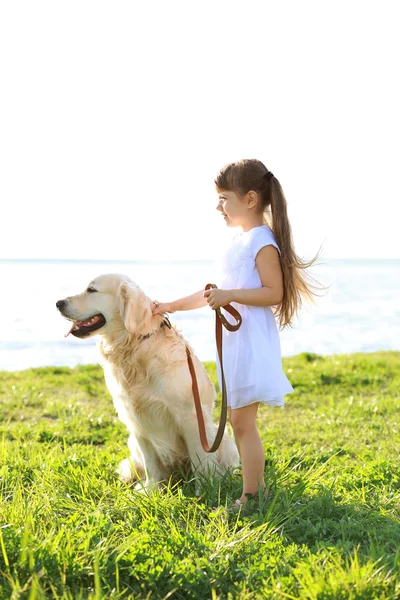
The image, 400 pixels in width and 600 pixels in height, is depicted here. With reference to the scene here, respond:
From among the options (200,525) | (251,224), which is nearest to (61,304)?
(251,224)

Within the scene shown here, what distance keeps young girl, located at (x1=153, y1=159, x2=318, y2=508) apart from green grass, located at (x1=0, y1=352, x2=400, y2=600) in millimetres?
396

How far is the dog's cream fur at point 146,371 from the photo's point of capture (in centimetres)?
376

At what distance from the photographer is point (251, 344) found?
344 centimetres

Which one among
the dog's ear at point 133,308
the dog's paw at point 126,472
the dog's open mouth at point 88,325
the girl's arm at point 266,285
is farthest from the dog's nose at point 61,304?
the dog's paw at point 126,472

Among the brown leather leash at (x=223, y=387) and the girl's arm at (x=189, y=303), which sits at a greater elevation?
the girl's arm at (x=189, y=303)

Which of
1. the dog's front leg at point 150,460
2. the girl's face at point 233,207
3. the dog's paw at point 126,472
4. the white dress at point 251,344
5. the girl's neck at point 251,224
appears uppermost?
the girl's face at point 233,207

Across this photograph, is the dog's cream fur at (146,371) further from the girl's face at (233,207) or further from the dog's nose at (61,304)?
the girl's face at (233,207)

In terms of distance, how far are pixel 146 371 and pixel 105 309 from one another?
1.50ft

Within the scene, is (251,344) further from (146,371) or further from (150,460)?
(150,460)

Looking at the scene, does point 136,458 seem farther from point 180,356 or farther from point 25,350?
point 25,350

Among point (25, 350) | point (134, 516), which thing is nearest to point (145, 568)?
point (134, 516)

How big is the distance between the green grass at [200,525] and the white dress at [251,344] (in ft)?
1.81

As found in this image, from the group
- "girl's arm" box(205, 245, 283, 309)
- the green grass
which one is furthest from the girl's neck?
the green grass

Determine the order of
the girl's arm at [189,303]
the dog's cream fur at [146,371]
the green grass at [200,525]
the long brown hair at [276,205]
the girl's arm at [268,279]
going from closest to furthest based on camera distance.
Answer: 1. the green grass at [200,525]
2. the girl's arm at [268,279]
3. the long brown hair at [276,205]
4. the girl's arm at [189,303]
5. the dog's cream fur at [146,371]
